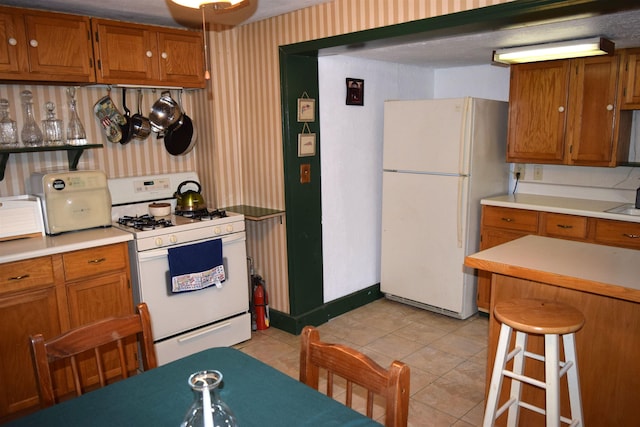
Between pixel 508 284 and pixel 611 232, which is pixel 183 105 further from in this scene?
pixel 611 232

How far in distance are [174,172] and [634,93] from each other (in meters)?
3.25

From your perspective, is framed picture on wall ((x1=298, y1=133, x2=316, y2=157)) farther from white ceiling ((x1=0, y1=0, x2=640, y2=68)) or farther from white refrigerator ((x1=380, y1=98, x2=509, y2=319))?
white refrigerator ((x1=380, y1=98, x2=509, y2=319))

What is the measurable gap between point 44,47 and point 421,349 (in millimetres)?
2954

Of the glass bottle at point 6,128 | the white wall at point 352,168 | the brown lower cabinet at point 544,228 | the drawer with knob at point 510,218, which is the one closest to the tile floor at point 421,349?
the white wall at point 352,168

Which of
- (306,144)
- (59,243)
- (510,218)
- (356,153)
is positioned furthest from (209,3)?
(510,218)

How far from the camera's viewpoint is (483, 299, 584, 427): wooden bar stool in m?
1.81

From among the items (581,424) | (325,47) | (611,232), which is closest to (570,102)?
(611,232)

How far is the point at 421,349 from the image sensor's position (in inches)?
129

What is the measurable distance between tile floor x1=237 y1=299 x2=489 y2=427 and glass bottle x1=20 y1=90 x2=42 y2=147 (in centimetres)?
186

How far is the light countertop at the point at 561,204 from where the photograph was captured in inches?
124

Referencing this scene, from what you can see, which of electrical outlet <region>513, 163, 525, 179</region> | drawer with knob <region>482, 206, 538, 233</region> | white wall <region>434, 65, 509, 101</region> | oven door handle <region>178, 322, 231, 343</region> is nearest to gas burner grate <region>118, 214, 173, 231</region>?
oven door handle <region>178, 322, 231, 343</region>

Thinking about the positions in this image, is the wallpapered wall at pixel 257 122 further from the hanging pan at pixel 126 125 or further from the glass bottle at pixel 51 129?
the glass bottle at pixel 51 129

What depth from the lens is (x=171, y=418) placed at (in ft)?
4.17

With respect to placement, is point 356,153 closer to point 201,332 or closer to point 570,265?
point 201,332
